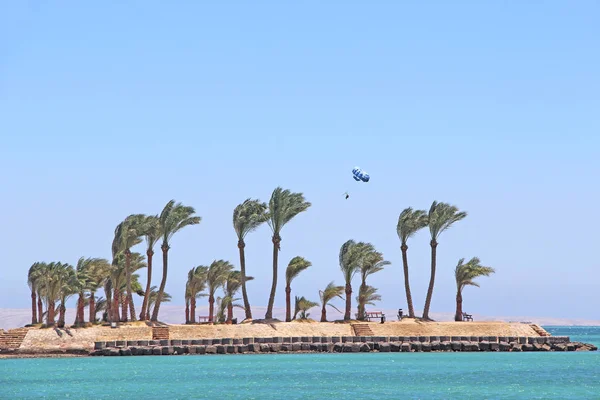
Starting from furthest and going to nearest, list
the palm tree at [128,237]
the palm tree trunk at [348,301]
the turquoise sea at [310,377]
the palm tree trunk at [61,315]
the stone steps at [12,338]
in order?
the palm tree trunk at [348,301] < the palm tree at [128,237] < the palm tree trunk at [61,315] < the stone steps at [12,338] < the turquoise sea at [310,377]

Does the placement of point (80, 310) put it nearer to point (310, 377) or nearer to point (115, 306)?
point (115, 306)

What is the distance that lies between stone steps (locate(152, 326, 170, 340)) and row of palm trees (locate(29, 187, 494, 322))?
2691 mm

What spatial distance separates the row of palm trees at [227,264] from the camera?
91394 mm

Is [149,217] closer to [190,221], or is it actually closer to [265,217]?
[190,221]

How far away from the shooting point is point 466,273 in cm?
9875

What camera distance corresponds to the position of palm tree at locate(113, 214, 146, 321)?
90.9 m

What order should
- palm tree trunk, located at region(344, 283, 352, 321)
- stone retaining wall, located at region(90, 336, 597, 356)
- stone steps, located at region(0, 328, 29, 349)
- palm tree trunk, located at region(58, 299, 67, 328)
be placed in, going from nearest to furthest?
Answer: stone retaining wall, located at region(90, 336, 597, 356), stone steps, located at region(0, 328, 29, 349), palm tree trunk, located at region(58, 299, 67, 328), palm tree trunk, located at region(344, 283, 352, 321)

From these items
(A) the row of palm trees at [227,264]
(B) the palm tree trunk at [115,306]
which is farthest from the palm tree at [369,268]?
(B) the palm tree trunk at [115,306]

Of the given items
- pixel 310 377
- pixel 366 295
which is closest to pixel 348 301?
pixel 366 295

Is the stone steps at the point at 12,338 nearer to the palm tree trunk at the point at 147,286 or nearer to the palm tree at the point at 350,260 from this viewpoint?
the palm tree trunk at the point at 147,286

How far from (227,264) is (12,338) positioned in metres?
24.5

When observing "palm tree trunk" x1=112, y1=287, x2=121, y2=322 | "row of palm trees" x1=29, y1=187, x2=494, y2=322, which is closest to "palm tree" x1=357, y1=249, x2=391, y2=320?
"row of palm trees" x1=29, y1=187, x2=494, y2=322

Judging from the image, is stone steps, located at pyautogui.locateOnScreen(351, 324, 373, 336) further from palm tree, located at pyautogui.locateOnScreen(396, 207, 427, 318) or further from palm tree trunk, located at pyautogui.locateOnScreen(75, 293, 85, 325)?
palm tree trunk, located at pyautogui.locateOnScreen(75, 293, 85, 325)

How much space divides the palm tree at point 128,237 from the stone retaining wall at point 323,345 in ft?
25.2
